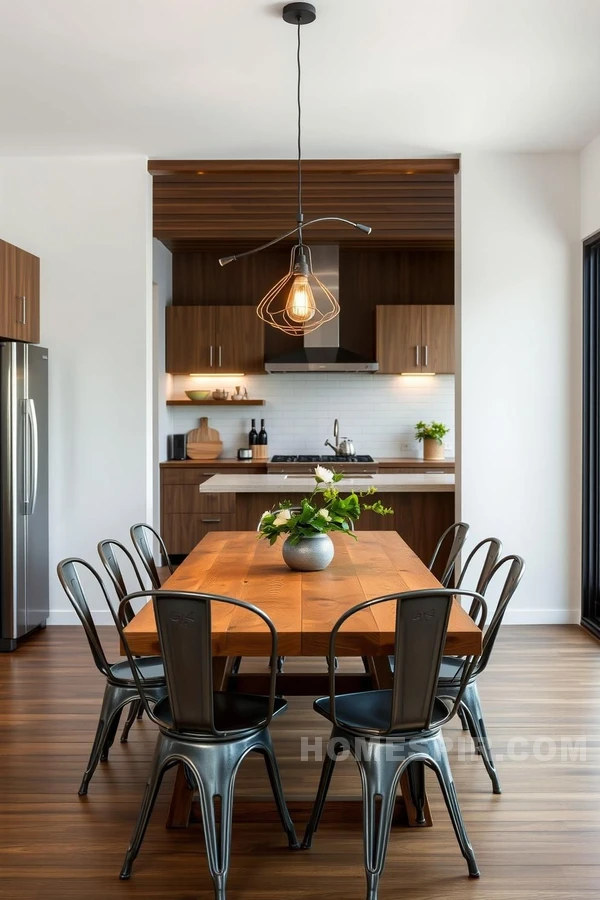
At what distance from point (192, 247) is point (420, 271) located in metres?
2.17

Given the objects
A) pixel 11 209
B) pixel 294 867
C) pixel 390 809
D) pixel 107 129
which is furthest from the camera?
pixel 11 209

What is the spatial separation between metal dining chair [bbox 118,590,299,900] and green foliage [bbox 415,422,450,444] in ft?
17.4

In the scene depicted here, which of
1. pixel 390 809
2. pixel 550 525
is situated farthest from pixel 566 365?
pixel 390 809

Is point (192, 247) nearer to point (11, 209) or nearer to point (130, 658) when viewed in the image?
point (11, 209)

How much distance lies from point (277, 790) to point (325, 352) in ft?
17.5

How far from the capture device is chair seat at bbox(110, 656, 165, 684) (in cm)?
272

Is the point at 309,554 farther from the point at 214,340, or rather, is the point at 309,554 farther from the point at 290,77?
the point at 214,340

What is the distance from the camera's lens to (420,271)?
7625 mm

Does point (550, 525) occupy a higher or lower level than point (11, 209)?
lower

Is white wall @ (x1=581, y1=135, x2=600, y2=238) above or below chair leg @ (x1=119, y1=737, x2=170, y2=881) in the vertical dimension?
above

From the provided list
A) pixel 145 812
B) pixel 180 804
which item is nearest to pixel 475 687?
pixel 180 804

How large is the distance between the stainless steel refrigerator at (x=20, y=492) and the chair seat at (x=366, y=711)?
2.67 m

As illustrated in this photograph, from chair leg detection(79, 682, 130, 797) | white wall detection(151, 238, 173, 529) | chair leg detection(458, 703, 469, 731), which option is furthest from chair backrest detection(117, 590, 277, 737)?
white wall detection(151, 238, 173, 529)

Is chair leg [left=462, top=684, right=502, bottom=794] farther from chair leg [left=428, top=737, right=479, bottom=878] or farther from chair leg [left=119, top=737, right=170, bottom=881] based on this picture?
chair leg [left=119, top=737, right=170, bottom=881]
